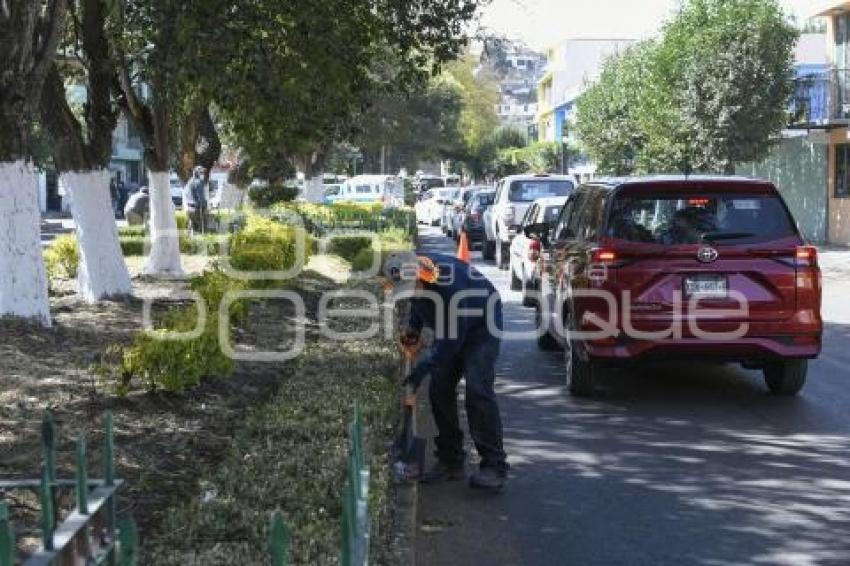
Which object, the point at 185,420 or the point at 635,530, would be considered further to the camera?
the point at 185,420

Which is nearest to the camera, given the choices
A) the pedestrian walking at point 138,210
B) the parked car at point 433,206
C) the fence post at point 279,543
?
the fence post at point 279,543

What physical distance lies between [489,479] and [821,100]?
1036 inches

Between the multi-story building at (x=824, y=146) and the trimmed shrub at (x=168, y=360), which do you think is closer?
the trimmed shrub at (x=168, y=360)

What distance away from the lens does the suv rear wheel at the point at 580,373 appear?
932 centimetres

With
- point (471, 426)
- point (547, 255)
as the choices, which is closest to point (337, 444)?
point (471, 426)

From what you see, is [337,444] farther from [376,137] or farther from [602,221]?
[376,137]

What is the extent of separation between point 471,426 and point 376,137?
3780cm

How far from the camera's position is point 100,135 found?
13664 millimetres

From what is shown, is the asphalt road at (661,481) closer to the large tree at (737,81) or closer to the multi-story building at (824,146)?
the large tree at (737,81)

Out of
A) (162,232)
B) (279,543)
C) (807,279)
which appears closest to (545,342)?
(807,279)

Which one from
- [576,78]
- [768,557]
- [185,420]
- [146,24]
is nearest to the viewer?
[768,557]

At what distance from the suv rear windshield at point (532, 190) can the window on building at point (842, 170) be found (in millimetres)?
9880

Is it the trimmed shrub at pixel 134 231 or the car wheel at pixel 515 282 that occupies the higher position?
the trimmed shrub at pixel 134 231

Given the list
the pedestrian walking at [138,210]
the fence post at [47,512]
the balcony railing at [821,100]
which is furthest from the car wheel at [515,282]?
the fence post at [47,512]
